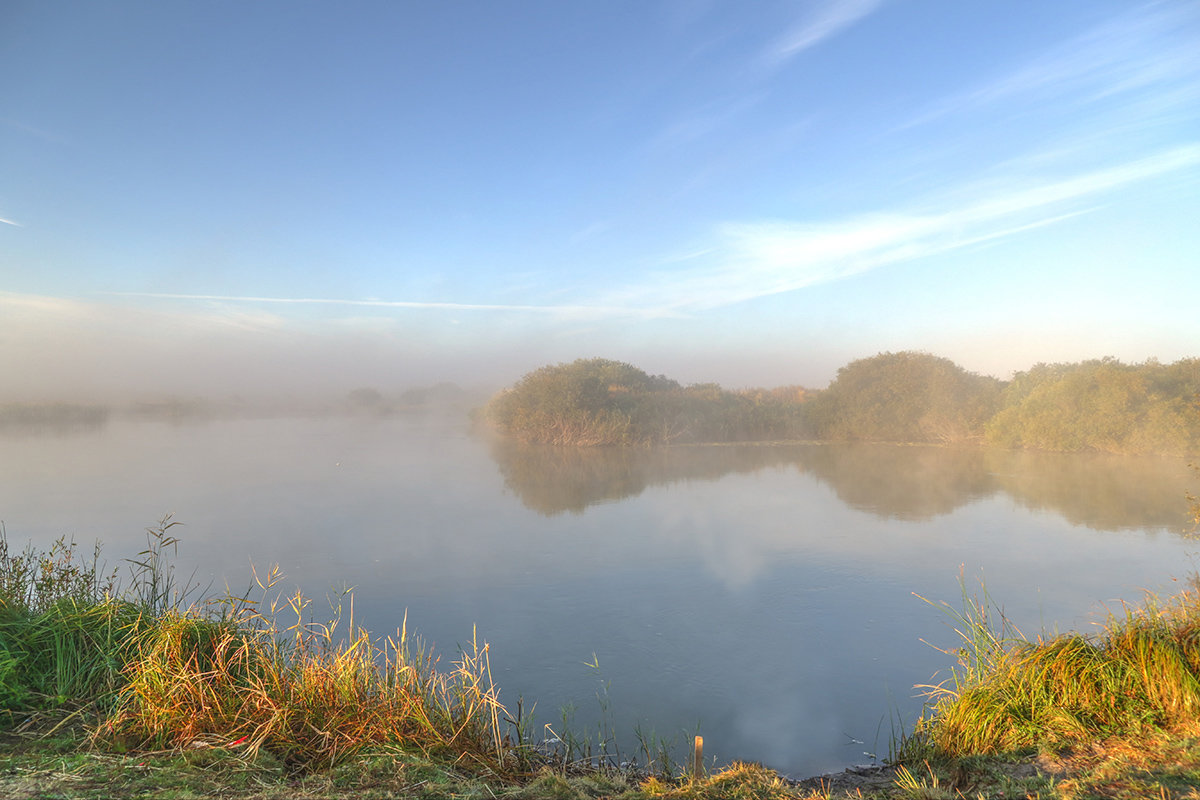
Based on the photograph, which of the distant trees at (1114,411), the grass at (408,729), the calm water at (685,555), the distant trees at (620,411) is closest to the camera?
the grass at (408,729)

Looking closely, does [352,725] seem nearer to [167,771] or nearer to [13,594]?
[167,771]

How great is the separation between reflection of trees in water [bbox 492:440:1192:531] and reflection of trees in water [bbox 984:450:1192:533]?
0.7 inches

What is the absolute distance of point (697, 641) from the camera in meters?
5.56

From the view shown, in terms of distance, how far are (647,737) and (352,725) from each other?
5.83 ft

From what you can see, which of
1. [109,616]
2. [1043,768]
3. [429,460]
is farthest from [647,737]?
[429,460]

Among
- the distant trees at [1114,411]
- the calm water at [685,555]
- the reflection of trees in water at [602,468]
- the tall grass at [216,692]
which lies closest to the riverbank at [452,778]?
the tall grass at [216,692]

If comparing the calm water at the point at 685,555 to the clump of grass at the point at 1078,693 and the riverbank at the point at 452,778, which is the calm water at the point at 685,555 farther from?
the riverbank at the point at 452,778

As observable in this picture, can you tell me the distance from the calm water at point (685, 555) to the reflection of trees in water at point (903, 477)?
4.5 inches

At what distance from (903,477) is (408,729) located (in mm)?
14046

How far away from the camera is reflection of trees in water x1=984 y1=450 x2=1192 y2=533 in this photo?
1009cm

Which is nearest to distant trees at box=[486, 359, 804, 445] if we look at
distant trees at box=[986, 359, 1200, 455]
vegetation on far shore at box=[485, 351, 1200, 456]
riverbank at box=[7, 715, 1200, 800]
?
vegetation on far shore at box=[485, 351, 1200, 456]

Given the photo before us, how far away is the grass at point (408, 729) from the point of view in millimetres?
2635

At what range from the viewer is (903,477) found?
1488cm

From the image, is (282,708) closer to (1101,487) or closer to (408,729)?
(408,729)
